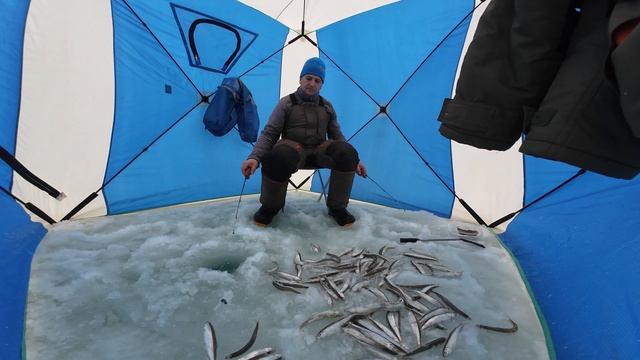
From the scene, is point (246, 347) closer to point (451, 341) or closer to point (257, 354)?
point (257, 354)

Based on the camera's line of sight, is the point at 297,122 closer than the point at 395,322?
No

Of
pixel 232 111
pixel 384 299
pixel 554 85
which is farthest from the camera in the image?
pixel 232 111

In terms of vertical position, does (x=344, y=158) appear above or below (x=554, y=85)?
below

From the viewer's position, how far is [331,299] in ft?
7.93

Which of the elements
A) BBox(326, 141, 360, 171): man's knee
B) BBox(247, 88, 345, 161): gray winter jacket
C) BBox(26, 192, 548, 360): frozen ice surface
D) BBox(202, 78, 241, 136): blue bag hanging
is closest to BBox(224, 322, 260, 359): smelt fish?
BBox(26, 192, 548, 360): frozen ice surface

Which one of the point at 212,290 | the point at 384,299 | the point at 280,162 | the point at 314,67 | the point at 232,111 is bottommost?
the point at 212,290

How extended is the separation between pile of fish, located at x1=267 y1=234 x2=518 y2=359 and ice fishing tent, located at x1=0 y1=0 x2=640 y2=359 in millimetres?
641

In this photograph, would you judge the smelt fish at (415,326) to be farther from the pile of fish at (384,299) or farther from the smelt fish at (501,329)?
the smelt fish at (501,329)

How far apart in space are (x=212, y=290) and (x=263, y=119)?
285cm

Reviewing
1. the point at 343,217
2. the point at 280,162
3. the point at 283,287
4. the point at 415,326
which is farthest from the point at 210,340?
the point at 343,217

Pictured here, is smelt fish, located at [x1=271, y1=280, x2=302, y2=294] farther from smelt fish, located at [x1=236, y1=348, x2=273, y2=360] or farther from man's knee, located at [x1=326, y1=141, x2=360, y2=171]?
man's knee, located at [x1=326, y1=141, x2=360, y2=171]

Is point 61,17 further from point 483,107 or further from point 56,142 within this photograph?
point 483,107

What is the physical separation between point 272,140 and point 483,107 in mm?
2625

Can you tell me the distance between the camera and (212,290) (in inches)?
96.1
